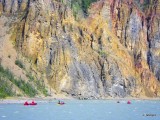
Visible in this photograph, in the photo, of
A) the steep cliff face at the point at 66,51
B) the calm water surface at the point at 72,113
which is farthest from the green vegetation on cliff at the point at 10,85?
the calm water surface at the point at 72,113

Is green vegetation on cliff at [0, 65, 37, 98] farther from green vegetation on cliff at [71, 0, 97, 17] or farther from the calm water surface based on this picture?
green vegetation on cliff at [71, 0, 97, 17]

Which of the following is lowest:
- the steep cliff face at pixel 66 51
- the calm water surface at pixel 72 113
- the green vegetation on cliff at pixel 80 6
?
the calm water surface at pixel 72 113

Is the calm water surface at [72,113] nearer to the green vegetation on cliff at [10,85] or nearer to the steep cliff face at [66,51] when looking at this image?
the green vegetation on cliff at [10,85]

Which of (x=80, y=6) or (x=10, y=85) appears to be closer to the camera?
(x=10, y=85)

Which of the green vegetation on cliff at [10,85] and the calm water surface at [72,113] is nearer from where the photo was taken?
the calm water surface at [72,113]

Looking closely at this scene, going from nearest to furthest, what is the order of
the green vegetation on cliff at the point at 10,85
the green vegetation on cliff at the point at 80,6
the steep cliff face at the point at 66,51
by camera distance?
the green vegetation on cliff at the point at 10,85 → the steep cliff face at the point at 66,51 → the green vegetation on cliff at the point at 80,6

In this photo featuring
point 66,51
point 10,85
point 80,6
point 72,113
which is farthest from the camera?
point 80,6

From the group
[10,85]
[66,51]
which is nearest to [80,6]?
[66,51]

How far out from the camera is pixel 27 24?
158 m

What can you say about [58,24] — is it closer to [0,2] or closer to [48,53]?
[48,53]

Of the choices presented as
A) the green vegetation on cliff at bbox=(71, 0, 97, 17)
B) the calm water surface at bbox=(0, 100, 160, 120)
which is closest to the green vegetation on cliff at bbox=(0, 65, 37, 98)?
the calm water surface at bbox=(0, 100, 160, 120)

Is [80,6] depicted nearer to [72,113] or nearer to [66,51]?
[66,51]

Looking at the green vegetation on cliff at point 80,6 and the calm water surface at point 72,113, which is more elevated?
the green vegetation on cliff at point 80,6

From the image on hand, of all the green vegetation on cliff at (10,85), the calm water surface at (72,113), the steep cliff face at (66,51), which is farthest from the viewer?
the steep cliff face at (66,51)
